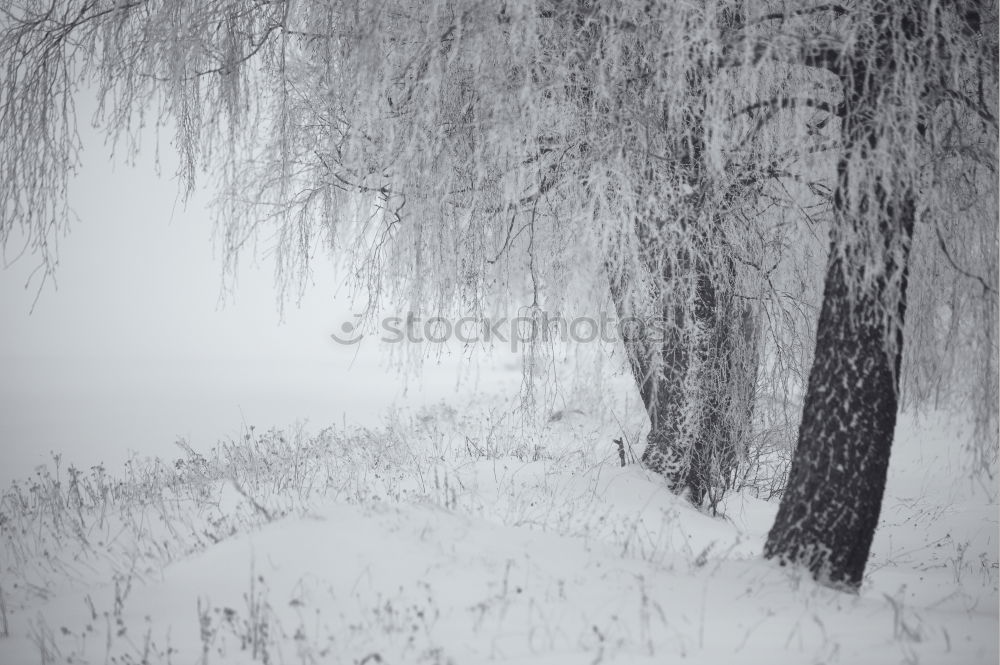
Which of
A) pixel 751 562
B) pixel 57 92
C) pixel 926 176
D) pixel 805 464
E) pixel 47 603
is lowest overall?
pixel 47 603

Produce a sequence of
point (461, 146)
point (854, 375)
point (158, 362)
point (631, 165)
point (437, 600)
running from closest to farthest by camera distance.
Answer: point (437, 600) < point (854, 375) < point (631, 165) < point (461, 146) < point (158, 362)

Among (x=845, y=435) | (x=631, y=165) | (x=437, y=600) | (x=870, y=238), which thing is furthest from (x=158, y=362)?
(x=870, y=238)

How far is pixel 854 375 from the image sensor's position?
370 centimetres

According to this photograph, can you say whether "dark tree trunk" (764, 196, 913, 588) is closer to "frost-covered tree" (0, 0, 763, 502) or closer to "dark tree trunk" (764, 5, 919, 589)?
"dark tree trunk" (764, 5, 919, 589)

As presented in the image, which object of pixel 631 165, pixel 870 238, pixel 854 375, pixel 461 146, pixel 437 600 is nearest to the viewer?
pixel 437 600

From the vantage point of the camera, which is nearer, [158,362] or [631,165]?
[631,165]

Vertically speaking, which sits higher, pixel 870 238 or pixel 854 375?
pixel 870 238

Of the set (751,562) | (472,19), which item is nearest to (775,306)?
(751,562)

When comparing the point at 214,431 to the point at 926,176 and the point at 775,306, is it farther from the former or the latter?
the point at 926,176

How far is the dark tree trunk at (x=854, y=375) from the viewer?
11.8 feet

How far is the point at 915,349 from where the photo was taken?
5.08m

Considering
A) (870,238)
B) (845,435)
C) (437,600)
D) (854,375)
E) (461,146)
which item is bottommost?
(437,600)

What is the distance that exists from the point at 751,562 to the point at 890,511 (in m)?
6.12

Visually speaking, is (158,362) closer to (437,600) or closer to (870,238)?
(437,600)
